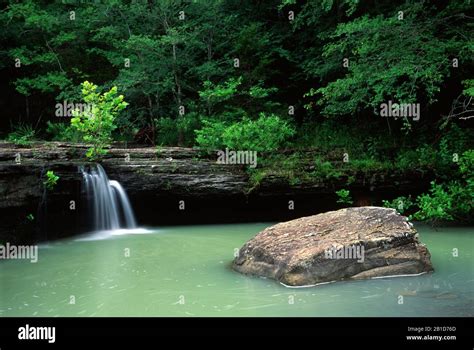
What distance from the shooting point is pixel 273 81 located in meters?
20.2

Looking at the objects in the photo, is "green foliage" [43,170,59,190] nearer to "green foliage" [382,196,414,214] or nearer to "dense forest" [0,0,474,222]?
"dense forest" [0,0,474,222]

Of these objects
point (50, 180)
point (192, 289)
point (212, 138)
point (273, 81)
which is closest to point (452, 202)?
point (212, 138)

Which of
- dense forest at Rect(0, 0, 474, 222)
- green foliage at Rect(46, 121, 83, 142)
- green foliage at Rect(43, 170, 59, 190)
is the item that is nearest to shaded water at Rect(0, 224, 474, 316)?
green foliage at Rect(43, 170, 59, 190)

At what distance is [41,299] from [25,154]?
5.16 meters

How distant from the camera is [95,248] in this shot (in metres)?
10.3

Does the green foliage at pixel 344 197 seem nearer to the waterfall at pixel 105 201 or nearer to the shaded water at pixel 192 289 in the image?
the shaded water at pixel 192 289

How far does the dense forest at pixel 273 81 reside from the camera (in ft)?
43.8

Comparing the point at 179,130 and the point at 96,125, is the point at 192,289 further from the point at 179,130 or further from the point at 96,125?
the point at 179,130

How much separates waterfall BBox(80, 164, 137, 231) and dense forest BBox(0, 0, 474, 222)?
3.75 feet

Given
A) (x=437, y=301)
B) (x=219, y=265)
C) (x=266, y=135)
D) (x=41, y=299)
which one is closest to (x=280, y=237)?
(x=219, y=265)

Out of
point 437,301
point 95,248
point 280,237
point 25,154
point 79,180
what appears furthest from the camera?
point 79,180

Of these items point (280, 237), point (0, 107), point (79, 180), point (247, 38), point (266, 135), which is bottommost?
point (280, 237)

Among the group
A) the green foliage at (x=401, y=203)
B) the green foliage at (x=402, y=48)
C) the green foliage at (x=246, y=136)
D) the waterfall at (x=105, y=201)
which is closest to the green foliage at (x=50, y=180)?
the waterfall at (x=105, y=201)

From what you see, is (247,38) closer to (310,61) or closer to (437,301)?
(310,61)
